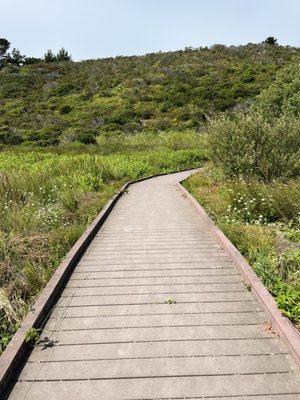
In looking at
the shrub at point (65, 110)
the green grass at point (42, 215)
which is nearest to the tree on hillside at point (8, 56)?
the shrub at point (65, 110)

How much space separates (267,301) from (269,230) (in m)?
3.34

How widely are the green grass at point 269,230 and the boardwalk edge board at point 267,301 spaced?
0.37 ft

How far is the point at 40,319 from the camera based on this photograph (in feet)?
16.8

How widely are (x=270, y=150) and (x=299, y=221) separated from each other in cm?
548

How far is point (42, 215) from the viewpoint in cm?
970

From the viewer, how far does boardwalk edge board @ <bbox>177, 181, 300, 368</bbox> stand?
14.2 ft

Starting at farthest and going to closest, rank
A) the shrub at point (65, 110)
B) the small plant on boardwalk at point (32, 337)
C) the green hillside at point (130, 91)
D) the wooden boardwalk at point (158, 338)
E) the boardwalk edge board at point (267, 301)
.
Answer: the shrub at point (65, 110)
the green hillside at point (130, 91)
the small plant on boardwalk at point (32, 337)
the boardwalk edge board at point (267, 301)
the wooden boardwalk at point (158, 338)

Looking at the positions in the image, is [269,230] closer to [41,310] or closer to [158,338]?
[158,338]

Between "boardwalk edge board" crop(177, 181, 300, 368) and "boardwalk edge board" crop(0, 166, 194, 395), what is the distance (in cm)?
258

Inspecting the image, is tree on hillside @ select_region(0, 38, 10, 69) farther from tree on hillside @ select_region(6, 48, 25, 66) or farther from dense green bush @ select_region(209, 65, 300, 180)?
dense green bush @ select_region(209, 65, 300, 180)

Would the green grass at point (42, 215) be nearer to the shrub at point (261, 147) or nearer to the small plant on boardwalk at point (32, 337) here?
the small plant on boardwalk at point (32, 337)

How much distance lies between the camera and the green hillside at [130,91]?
41.8m

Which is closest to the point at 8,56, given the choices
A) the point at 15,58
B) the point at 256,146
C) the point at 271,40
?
the point at 15,58

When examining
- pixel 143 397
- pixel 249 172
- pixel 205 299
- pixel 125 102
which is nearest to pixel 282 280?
pixel 205 299
